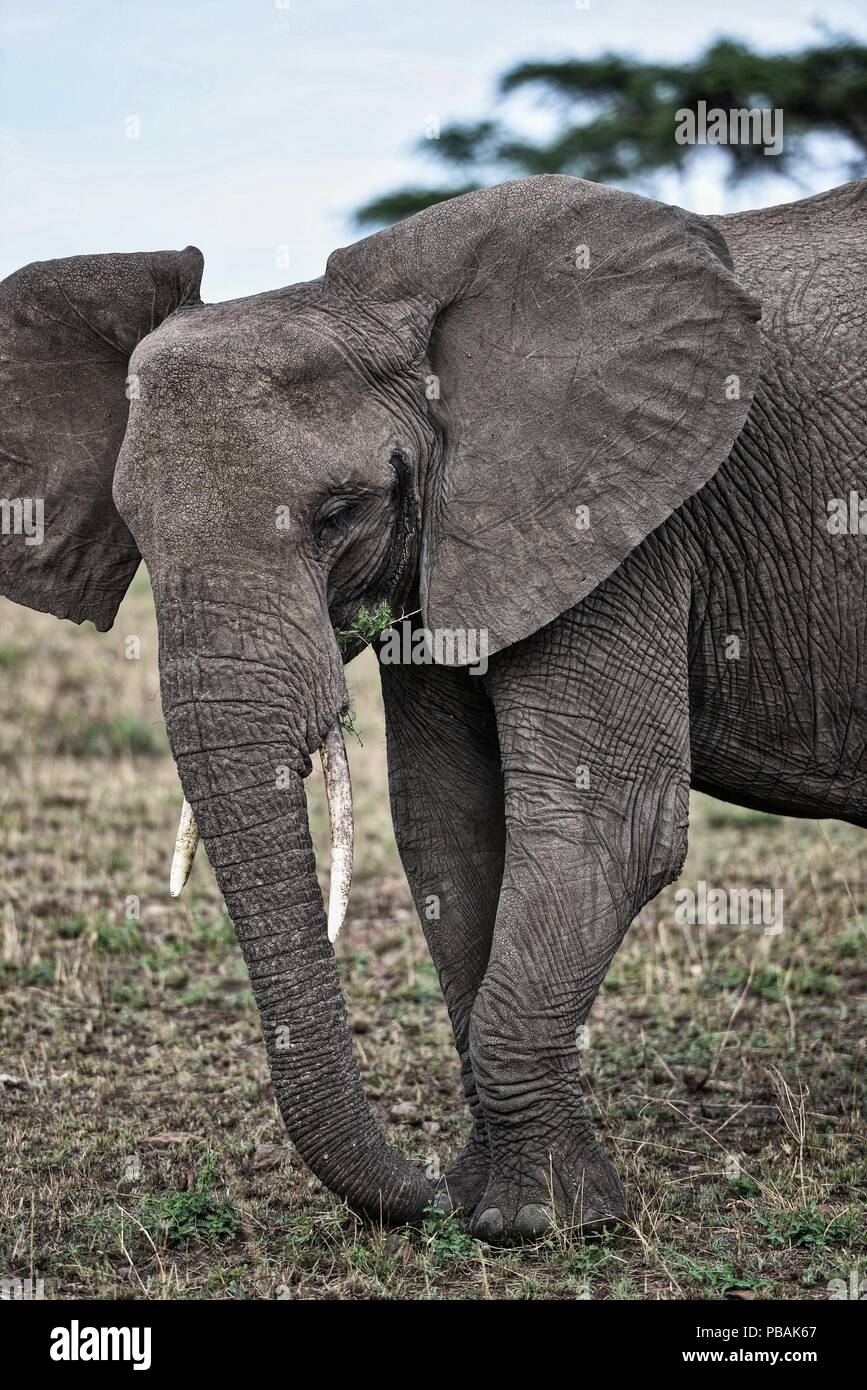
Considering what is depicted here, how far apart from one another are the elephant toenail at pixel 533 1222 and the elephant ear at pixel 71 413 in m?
2.57

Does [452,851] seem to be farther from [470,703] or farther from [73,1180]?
[73,1180]

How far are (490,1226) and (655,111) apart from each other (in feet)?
82.9

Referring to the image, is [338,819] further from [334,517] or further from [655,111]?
[655,111]

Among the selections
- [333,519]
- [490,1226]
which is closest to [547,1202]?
[490,1226]

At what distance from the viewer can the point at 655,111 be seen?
28.3 metres

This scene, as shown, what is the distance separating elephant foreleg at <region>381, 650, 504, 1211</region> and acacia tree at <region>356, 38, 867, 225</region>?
799 inches

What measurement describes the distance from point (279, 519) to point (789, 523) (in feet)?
6.97

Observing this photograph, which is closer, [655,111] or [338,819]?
[338,819]

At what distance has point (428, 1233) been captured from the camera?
5.79 metres


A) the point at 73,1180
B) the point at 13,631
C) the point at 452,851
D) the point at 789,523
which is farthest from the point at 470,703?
the point at 13,631

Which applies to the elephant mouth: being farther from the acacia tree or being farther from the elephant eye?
the acacia tree

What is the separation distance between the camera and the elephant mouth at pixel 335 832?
5.25m

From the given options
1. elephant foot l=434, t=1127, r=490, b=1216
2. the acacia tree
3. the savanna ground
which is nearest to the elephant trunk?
the savanna ground

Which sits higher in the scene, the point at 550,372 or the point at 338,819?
the point at 550,372
